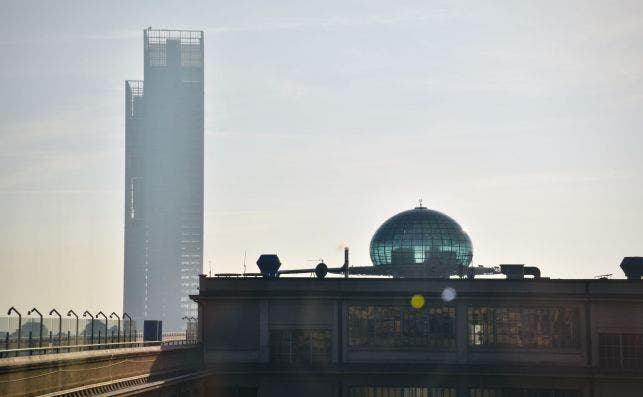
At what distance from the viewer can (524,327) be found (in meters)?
78.2

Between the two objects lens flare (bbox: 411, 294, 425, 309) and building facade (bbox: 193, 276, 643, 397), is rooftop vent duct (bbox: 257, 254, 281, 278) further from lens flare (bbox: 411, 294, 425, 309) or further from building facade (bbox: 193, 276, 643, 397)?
lens flare (bbox: 411, 294, 425, 309)

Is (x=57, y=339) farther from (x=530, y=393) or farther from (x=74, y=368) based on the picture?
(x=530, y=393)

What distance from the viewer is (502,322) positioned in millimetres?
78312

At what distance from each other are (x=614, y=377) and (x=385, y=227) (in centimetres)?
4526

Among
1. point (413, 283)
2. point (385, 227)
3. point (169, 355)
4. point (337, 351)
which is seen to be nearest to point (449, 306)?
point (413, 283)

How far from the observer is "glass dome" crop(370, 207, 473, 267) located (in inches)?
4505

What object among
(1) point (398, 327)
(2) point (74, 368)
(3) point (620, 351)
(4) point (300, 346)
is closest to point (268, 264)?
(4) point (300, 346)

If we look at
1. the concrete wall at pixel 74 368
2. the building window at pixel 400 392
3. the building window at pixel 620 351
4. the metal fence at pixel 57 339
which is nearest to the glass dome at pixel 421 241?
the metal fence at pixel 57 339

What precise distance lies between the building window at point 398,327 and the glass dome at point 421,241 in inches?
1411

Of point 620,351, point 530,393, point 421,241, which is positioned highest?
point 421,241

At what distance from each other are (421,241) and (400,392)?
38833 millimetres

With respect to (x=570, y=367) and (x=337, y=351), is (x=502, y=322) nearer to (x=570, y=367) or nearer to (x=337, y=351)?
(x=570, y=367)

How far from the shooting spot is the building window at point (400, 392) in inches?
3031

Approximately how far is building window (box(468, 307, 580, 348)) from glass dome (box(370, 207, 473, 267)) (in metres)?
35.7
